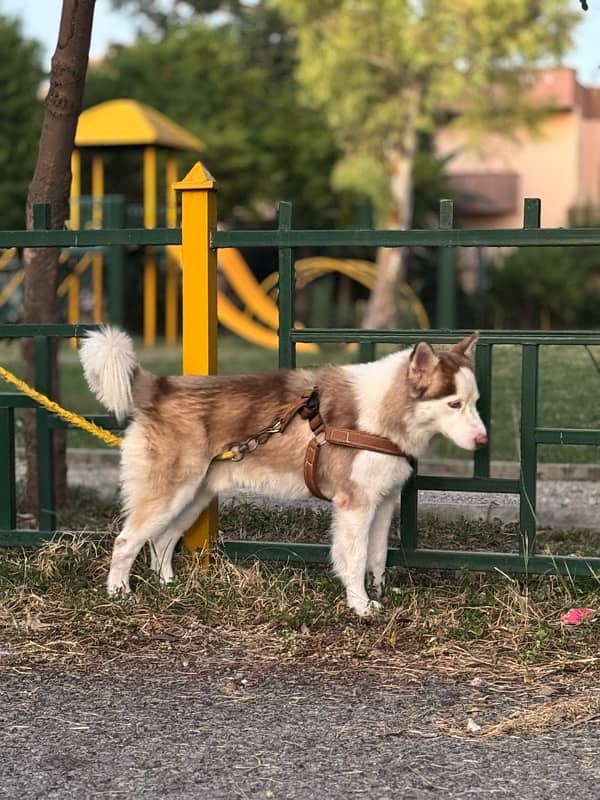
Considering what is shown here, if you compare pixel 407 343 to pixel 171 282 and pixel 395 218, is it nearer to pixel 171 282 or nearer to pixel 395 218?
pixel 171 282

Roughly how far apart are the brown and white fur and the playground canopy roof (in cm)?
1706

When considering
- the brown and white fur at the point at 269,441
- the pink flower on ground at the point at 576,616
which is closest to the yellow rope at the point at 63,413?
the brown and white fur at the point at 269,441

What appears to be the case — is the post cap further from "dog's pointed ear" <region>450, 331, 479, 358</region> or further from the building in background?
the building in background

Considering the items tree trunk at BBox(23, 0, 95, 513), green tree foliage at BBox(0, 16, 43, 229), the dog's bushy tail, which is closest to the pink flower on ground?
the dog's bushy tail

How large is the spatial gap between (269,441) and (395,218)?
2027cm

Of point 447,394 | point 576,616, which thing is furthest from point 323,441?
point 576,616

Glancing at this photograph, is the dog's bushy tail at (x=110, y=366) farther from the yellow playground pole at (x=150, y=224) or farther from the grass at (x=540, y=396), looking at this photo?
the yellow playground pole at (x=150, y=224)

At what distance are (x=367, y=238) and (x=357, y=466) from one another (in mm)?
1060

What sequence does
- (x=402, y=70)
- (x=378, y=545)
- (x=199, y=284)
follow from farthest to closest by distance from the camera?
(x=402, y=70) → (x=199, y=284) → (x=378, y=545)

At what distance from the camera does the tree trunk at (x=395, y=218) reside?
22.7 metres

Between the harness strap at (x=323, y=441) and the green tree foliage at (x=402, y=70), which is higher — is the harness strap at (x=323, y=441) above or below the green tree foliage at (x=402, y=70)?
below

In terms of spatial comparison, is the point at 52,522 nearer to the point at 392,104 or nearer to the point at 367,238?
the point at 367,238

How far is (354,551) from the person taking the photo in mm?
5121

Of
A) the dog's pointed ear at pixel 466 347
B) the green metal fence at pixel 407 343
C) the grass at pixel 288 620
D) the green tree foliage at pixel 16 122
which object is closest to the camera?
the grass at pixel 288 620
